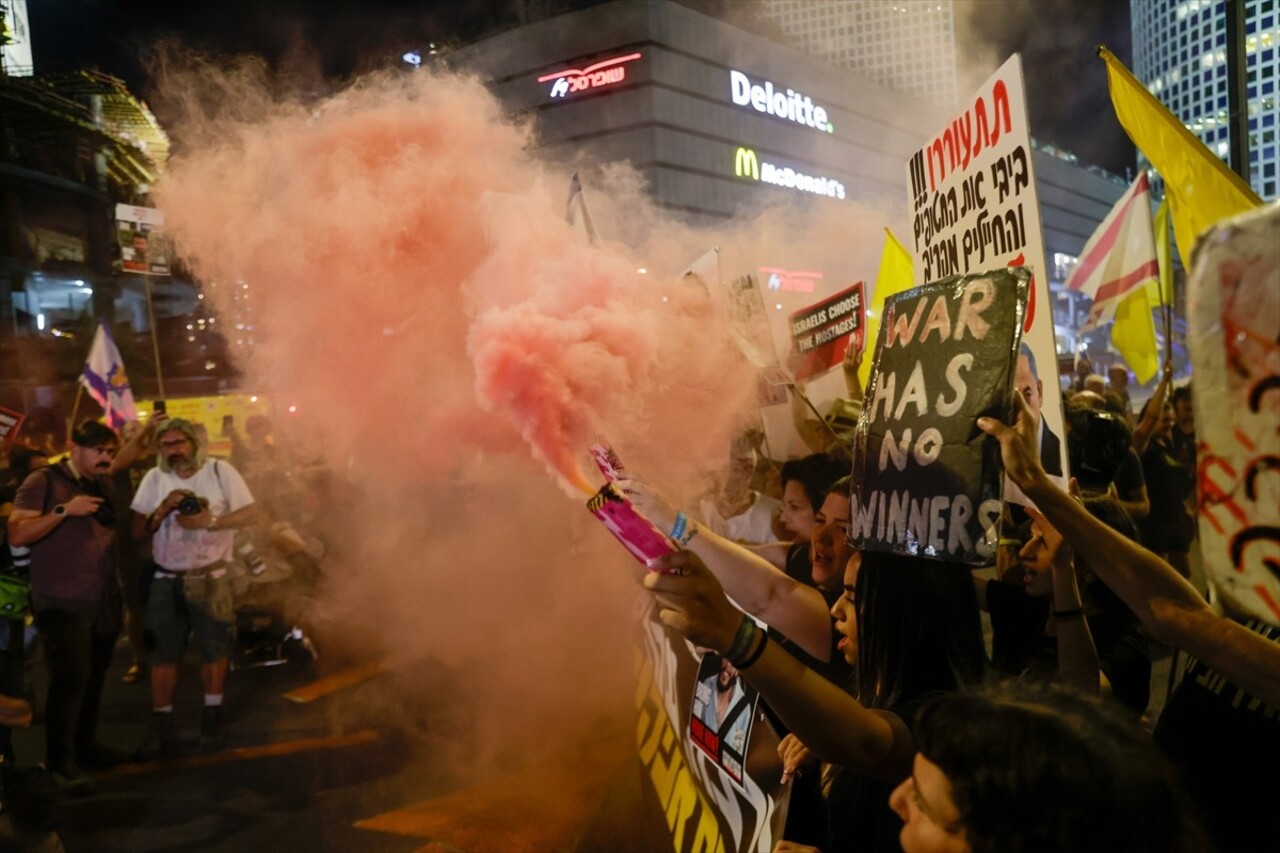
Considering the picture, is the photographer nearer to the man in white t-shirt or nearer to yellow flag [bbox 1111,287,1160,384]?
the man in white t-shirt

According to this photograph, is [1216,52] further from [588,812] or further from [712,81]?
[588,812]

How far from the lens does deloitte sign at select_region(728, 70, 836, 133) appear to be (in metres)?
41.6

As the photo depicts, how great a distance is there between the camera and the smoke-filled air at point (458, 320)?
14.0 ft

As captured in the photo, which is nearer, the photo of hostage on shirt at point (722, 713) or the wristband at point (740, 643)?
the wristband at point (740, 643)

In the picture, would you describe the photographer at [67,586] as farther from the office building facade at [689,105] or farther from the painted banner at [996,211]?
the office building facade at [689,105]

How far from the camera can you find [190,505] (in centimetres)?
565

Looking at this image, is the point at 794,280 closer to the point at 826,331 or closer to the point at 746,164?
the point at 746,164

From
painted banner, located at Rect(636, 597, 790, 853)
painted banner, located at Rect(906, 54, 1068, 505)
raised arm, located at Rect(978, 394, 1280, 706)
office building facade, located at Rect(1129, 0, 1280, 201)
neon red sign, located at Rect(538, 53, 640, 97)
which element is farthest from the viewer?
office building facade, located at Rect(1129, 0, 1280, 201)

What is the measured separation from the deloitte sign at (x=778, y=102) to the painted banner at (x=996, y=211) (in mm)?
40826

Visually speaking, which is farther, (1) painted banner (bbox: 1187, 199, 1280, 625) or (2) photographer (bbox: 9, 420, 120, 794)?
(2) photographer (bbox: 9, 420, 120, 794)

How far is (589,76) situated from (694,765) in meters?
39.4

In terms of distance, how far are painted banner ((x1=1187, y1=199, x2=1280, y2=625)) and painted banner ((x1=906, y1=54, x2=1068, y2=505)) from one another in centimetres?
111

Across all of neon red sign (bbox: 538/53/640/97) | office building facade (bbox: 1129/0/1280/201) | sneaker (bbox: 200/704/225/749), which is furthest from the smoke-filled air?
office building facade (bbox: 1129/0/1280/201)

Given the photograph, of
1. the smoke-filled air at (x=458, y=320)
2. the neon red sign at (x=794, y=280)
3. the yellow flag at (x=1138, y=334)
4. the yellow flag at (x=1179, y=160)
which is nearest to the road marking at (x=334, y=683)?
the smoke-filled air at (x=458, y=320)
